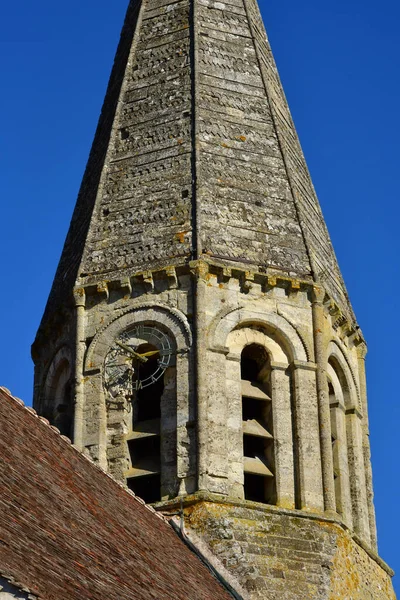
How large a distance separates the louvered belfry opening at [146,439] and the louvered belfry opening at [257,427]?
3.48 feet

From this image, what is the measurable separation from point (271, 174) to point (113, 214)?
87.9 inches

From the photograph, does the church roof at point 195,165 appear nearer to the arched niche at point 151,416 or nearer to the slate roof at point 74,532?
the arched niche at point 151,416

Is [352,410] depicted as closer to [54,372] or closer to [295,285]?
[295,285]

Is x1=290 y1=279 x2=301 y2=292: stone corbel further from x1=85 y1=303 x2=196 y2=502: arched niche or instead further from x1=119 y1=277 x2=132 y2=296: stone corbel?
x1=119 y1=277 x2=132 y2=296: stone corbel

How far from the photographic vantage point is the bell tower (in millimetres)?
19844

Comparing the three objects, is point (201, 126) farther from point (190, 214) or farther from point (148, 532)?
point (148, 532)

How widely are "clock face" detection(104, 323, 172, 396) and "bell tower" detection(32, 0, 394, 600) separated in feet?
0.08

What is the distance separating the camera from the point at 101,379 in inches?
832

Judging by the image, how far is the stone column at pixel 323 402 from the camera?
20422 mm

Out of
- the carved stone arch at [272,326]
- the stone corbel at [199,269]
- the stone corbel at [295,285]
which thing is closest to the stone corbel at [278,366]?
the carved stone arch at [272,326]

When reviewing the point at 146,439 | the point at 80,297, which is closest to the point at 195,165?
the point at 80,297

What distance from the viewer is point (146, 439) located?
20797 millimetres

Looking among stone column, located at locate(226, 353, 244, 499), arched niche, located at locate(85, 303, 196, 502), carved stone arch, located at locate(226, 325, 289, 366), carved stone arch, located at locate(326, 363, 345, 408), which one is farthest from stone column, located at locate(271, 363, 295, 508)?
arched niche, located at locate(85, 303, 196, 502)

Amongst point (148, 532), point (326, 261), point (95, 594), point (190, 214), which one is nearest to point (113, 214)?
point (190, 214)
